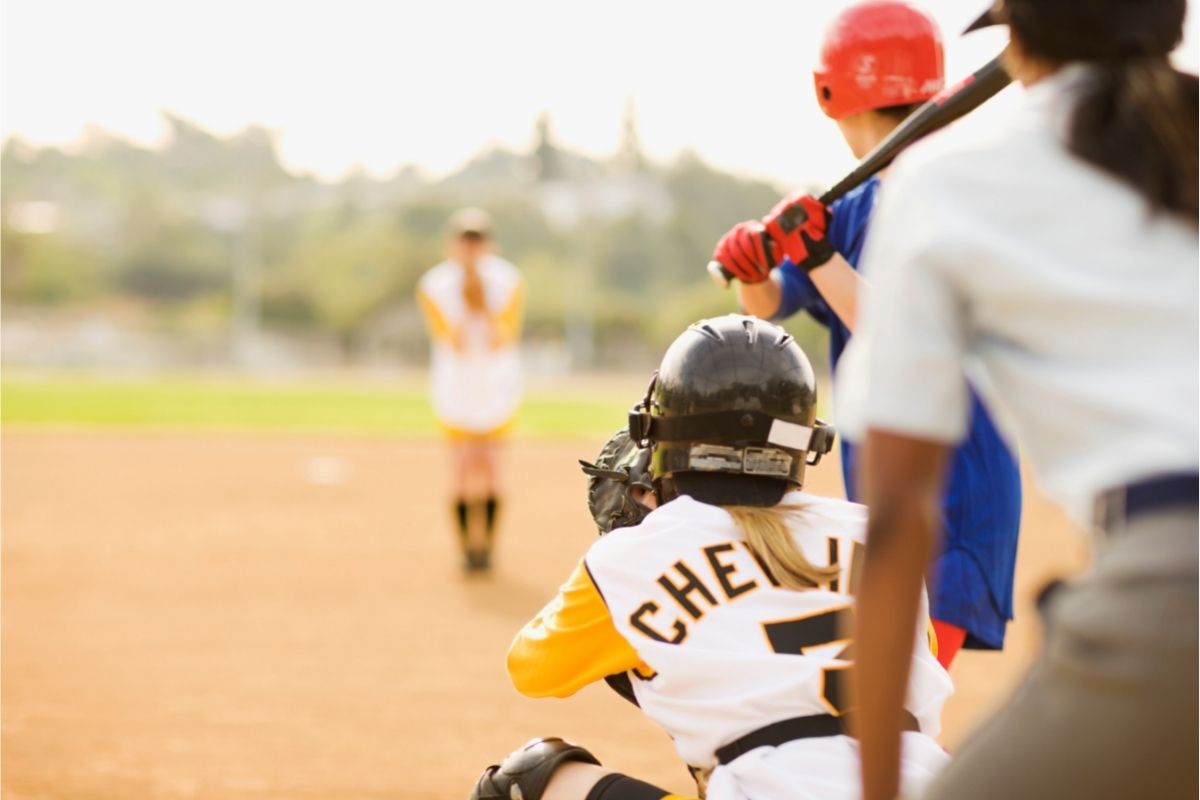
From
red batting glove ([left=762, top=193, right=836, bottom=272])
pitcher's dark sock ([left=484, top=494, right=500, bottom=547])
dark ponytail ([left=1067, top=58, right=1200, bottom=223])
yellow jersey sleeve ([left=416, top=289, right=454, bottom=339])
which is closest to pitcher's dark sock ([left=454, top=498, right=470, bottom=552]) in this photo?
pitcher's dark sock ([left=484, top=494, right=500, bottom=547])

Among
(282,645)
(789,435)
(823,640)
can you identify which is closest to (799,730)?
(823,640)

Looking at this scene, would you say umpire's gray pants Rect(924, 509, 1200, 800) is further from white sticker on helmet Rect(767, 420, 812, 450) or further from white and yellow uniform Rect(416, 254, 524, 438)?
white and yellow uniform Rect(416, 254, 524, 438)

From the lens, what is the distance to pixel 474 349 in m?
10.2

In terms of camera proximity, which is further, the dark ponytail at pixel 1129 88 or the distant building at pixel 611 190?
the distant building at pixel 611 190

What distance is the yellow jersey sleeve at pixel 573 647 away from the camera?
264 centimetres

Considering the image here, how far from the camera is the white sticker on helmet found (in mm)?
2725

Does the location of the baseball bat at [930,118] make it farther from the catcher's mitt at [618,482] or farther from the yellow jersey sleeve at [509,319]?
the yellow jersey sleeve at [509,319]

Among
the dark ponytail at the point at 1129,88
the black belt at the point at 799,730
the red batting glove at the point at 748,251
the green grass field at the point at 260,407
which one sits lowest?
the green grass field at the point at 260,407

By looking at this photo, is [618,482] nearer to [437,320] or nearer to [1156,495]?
[1156,495]

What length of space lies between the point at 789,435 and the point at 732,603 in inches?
16.0

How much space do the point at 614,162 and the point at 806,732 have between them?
9212 centimetres

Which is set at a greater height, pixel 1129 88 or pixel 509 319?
pixel 1129 88

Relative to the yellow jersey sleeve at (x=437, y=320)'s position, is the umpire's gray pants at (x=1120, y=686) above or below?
below

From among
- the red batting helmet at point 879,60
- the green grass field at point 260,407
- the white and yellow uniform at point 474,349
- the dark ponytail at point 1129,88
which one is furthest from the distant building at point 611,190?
the dark ponytail at point 1129,88
